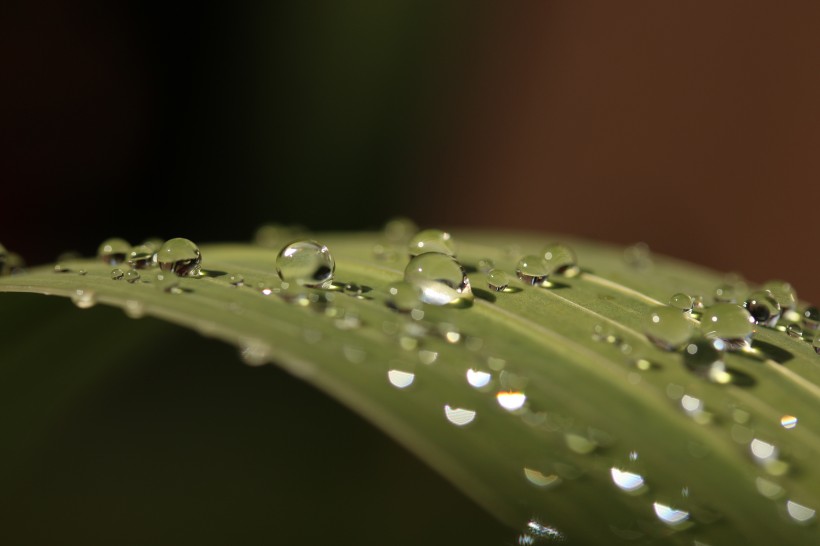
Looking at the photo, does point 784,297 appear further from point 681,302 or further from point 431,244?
point 431,244

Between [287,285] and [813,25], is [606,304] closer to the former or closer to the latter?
[287,285]

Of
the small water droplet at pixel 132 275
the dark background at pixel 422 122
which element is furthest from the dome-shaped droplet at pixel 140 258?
the dark background at pixel 422 122

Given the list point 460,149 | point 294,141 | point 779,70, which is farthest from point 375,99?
point 779,70

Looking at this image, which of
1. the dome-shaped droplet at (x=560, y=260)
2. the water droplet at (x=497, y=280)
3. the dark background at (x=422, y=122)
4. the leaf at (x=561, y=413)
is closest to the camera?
the leaf at (x=561, y=413)

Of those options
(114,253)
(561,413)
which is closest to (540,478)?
(561,413)

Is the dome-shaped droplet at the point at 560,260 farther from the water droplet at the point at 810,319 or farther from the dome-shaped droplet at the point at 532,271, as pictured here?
the water droplet at the point at 810,319
